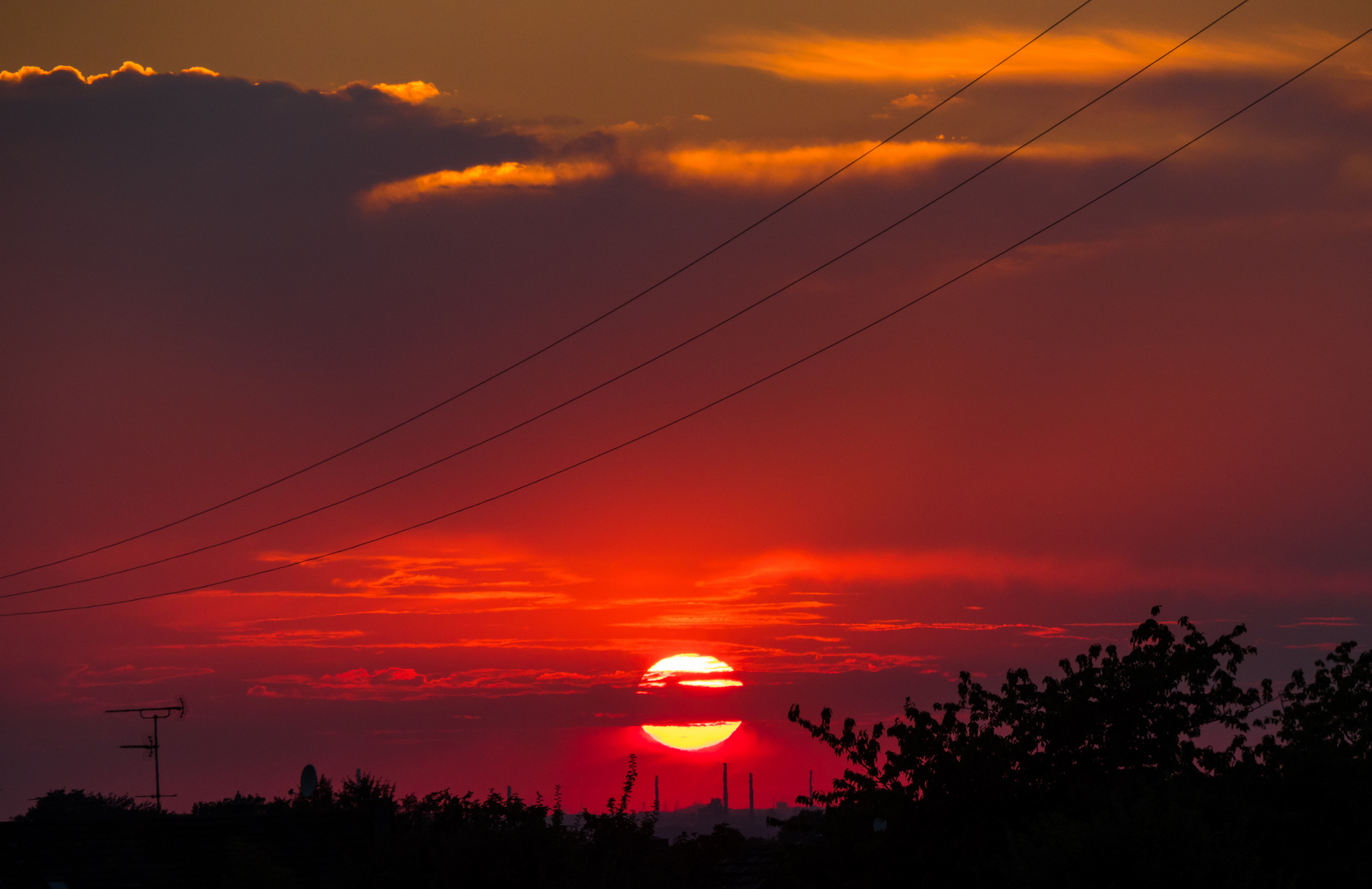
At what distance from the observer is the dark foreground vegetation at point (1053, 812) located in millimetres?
19016

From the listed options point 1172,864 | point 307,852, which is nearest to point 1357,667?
point 1172,864

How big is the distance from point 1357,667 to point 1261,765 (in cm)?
923

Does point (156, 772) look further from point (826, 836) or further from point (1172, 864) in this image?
point (1172, 864)

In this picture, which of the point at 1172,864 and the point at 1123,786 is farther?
the point at 1123,786

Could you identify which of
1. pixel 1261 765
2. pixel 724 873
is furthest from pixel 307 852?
pixel 1261 765

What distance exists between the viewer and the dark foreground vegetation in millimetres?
19016

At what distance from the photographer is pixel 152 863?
36.4 meters

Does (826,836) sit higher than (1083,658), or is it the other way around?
(1083,658)

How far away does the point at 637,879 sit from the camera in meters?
26.0

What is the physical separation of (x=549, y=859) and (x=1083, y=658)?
12962mm

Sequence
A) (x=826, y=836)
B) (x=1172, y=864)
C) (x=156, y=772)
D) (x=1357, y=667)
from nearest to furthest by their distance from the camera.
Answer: (x=1172, y=864) → (x=826, y=836) → (x=1357, y=667) → (x=156, y=772)

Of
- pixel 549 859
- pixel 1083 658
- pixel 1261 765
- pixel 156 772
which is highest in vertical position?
pixel 1083 658

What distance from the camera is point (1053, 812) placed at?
74.2ft

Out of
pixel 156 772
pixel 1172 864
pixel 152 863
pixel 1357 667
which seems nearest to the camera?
pixel 1172 864
